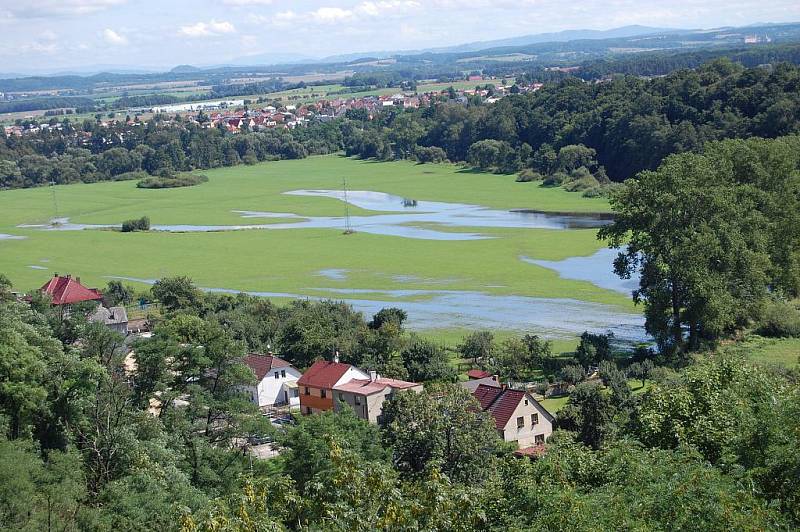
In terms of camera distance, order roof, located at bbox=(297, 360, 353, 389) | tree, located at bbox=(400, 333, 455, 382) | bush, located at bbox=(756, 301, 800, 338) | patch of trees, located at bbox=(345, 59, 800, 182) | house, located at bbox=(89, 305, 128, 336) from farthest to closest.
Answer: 1. patch of trees, located at bbox=(345, 59, 800, 182)
2. house, located at bbox=(89, 305, 128, 336)
3. bush, located at bbox=(756, 301, 800, 338)
4. tree, located at bbox=(400, 333, 455, 382)
5. roof, located at bbox=(297, 360, 353, 389)

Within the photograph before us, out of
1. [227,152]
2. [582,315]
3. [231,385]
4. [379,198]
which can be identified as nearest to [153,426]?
[231,385]

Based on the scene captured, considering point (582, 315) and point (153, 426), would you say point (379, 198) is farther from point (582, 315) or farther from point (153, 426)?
point (153, 426)

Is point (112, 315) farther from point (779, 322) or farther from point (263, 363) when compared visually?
point (779, 322)

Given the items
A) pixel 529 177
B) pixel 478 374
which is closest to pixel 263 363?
pixel 478 374

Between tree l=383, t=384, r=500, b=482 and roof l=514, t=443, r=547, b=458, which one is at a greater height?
tree l=383, t=384, r=500, b=482

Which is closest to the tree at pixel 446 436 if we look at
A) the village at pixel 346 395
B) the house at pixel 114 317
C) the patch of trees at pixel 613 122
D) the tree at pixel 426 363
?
the village at pixel 346 395

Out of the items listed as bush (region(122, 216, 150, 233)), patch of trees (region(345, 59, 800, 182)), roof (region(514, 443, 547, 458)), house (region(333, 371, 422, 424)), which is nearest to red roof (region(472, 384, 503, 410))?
house (region(333, 371, 422, 424))

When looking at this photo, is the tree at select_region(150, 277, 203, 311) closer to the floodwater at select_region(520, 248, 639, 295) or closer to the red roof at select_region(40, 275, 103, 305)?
the red roof at select_region(40, 275, 103, 305)
